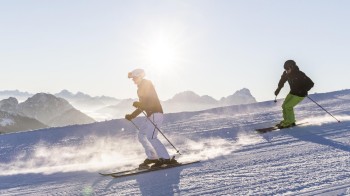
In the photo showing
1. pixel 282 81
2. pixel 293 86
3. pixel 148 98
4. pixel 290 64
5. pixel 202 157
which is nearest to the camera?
pixel 148 98

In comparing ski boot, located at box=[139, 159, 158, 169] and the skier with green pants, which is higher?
the skier with green pants

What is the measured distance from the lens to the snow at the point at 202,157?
5.75 metres

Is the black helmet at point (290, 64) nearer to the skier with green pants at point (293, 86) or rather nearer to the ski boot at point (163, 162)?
the skier with green pants at point (293, 86)

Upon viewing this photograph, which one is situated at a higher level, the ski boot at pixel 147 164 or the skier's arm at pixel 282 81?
the skier's arm at pixel 282 81

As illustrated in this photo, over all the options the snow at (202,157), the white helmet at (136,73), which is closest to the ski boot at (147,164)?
the snow at (202,157)

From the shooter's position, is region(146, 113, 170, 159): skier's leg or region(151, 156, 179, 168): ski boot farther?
region(146, 113, 170, 159): skier's leg

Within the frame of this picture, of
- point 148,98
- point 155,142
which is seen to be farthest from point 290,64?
point 155,142

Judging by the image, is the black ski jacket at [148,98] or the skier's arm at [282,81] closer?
the black ski jacket at [148,98]

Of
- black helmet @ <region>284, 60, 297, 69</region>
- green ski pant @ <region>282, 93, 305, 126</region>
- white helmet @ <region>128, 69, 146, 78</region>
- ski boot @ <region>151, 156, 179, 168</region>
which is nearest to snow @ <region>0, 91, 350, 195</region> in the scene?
ski boot @ <region>151, 156, 179, 168</region>

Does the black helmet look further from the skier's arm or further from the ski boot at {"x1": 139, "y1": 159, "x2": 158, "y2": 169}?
the ski boot at {"x1": 139, "y1": 159, "x2": 158, "y2": 169}

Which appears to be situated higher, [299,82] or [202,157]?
[299,82]

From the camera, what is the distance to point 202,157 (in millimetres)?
8508

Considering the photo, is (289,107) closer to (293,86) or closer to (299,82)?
(293,86)

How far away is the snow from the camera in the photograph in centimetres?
575
